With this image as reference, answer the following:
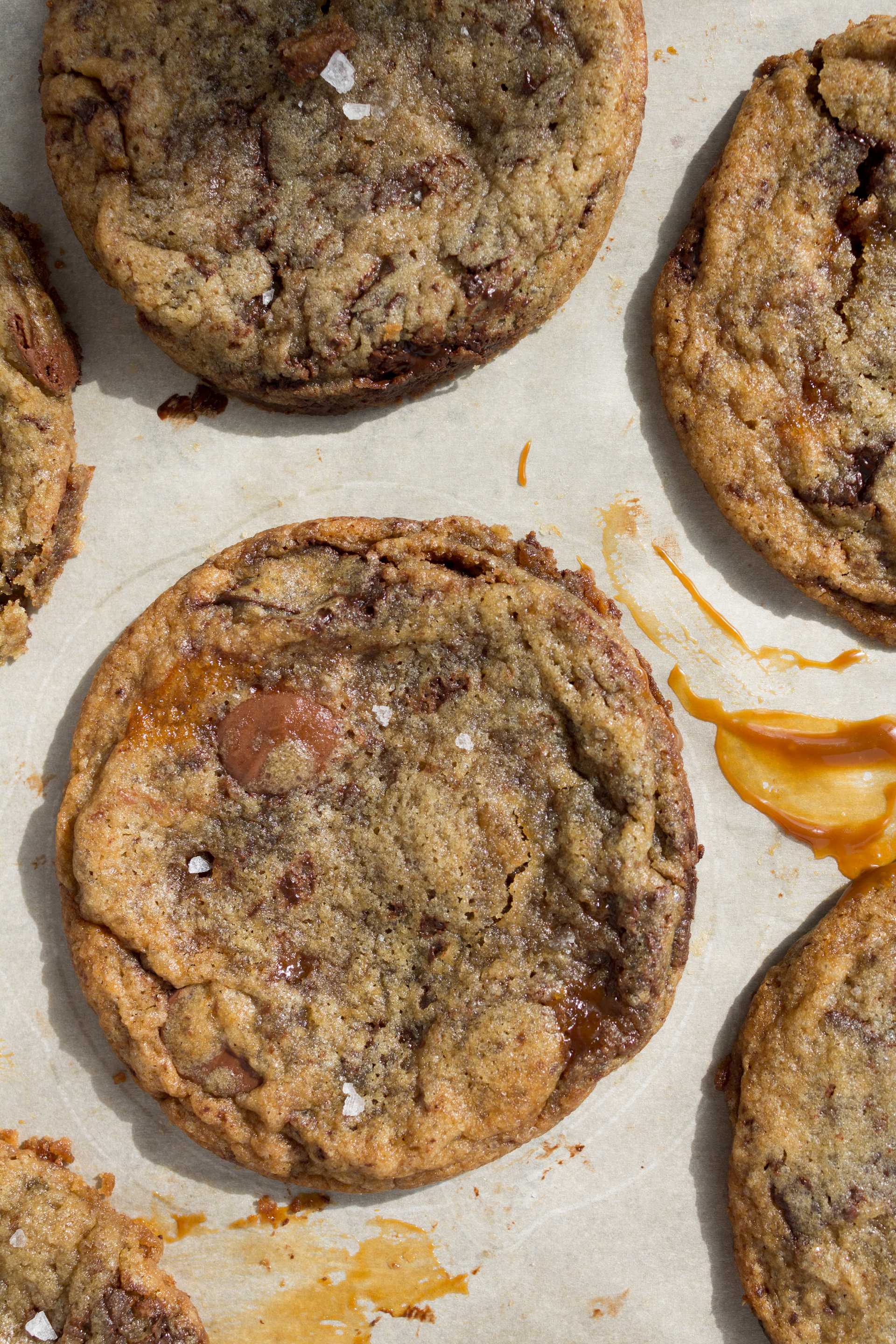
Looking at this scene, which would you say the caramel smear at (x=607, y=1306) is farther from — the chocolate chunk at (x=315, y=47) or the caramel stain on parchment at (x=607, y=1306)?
the chocolate chunk at (x=315, y=47)

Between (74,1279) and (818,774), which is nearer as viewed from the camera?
(74,1279)

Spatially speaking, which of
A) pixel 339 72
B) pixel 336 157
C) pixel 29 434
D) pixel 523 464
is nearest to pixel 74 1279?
pixel 29 434

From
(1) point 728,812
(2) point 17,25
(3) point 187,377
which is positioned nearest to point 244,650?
(3) point 187,377

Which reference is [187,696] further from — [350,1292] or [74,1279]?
[350,1292]

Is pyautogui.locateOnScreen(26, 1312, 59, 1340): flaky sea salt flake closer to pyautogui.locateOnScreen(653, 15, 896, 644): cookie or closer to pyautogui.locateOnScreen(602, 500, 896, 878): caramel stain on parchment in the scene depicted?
pyautogui.locateOnScreen(602, 500, 896, 878): caramel stain on parchment

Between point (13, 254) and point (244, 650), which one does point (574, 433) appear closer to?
point (244, 650)

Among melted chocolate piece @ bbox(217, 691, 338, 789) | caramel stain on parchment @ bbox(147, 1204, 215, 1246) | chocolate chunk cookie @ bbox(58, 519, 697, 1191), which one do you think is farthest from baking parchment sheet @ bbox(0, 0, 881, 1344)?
melted chocolate piece @ bbox(217, 691, 338, 789)

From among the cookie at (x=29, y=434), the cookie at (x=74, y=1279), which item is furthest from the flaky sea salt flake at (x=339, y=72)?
the cookie at (x=74, y=1279)
